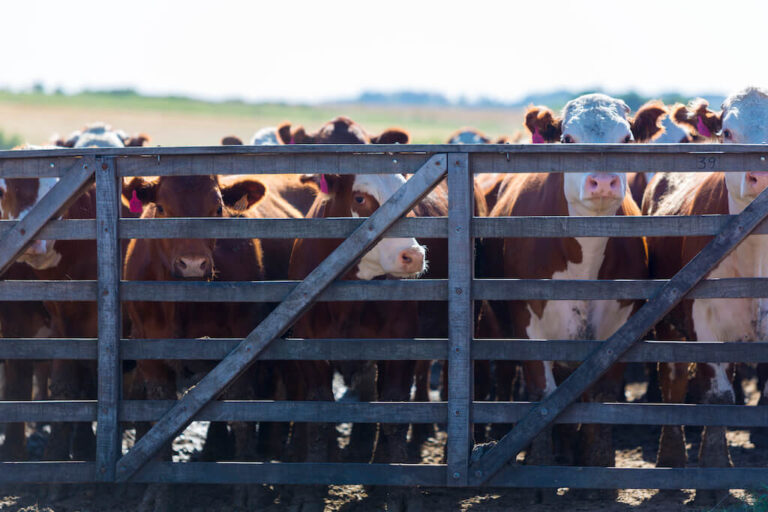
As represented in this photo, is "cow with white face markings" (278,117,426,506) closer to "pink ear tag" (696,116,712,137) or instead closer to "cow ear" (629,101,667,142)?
"cow ear" (629,101,667,142)

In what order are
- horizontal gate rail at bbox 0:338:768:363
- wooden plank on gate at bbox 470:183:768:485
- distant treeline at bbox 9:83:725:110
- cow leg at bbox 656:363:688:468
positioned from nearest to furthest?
wooden plank on gate at bbox 470:183:768:485 < horizontal gate rail at bbox 0:338:768:363 < cow leg at bbox 656:363:688:468 < distant treeline at bbox 9:83:725:110

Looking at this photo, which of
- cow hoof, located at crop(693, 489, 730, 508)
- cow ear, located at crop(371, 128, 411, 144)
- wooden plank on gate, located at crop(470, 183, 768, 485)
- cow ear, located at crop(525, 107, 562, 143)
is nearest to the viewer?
wooden plank on gate, located at crop(470, 183, 768, 485)

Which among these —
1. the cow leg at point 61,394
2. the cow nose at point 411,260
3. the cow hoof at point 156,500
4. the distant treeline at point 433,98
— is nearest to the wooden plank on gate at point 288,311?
the cow hoof at point 156,500

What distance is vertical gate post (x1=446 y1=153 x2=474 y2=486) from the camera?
4.71 m

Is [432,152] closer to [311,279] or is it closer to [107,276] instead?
[311,279]

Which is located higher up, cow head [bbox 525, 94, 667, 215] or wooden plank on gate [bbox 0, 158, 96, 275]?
cow head [bbox 525, 94, 667, 215]

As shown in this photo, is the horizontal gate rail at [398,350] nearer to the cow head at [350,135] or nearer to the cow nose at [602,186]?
the cow nose at [602,186]

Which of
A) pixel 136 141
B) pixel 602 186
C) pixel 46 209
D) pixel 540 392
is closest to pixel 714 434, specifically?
pixel 540 392

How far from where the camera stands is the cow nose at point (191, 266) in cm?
555

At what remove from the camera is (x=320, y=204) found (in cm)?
652

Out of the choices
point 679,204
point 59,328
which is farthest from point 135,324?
point 679,204

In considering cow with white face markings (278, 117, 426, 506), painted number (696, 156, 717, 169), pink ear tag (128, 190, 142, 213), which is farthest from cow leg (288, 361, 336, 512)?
painted number (696, 156, 717, 169)

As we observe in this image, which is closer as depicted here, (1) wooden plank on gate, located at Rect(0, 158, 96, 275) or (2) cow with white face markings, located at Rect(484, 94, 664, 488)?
(1) wooden plank on gate, located at Rect(0, 158, 96, 275)

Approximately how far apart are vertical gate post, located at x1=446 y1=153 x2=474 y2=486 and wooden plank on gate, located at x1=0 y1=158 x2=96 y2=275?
1.96 m
